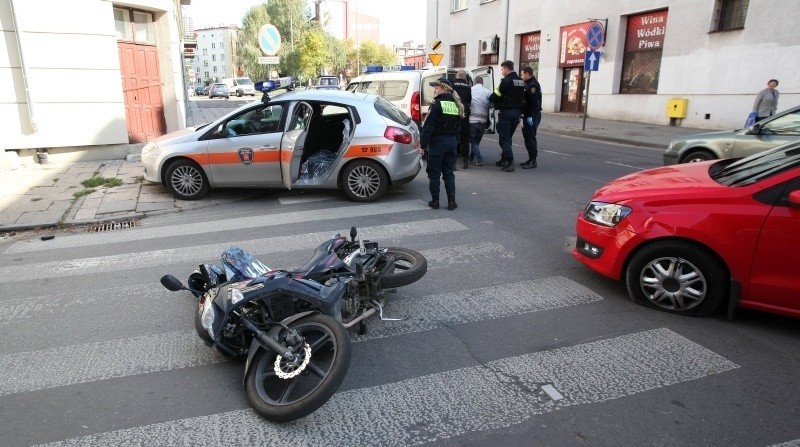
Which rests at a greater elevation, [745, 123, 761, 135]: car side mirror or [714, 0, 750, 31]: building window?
[714, 0, 750, 31]: building window

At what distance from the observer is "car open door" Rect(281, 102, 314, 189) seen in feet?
26.0

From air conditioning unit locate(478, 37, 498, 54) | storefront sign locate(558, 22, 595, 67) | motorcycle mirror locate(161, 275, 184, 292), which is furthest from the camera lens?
air conditioning unit locate(478, 37, 498, 54)

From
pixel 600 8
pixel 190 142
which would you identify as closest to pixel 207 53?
pixel 600 8

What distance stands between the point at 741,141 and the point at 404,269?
22.0ft

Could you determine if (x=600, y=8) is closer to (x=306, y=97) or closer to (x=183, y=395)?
(x=306, y=97)

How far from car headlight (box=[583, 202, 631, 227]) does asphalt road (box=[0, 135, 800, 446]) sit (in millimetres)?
629

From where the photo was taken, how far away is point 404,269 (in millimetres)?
4578

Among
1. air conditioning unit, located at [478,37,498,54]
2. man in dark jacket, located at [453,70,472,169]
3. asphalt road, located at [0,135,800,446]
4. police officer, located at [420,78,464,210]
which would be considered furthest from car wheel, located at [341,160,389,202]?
air conditioning unit, located at [478,37,498,54]

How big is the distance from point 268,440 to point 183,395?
75 cm

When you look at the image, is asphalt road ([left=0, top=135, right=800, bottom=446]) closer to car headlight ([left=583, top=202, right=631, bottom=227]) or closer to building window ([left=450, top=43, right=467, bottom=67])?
car headlight ([left=583, top=202, right=631, bottom=227])

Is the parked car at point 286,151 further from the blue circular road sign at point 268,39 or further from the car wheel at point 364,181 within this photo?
the blue circular road sign at point 268,39

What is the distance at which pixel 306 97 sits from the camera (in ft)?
26.8

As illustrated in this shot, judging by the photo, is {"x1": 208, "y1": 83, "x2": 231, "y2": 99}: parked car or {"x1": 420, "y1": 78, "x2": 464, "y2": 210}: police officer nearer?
{"x1": 420, "y1": 78, "x2": 464, "y2": 210}: police officer

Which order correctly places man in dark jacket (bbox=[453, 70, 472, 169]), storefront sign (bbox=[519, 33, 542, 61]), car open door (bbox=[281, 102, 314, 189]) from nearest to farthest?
car open door (bbox=[281, 102, 314, 189]), man in dark jacket (bbox=[453, 70, 472, 169]), storefront sign (bbox=[519, 33, 542, 61])
